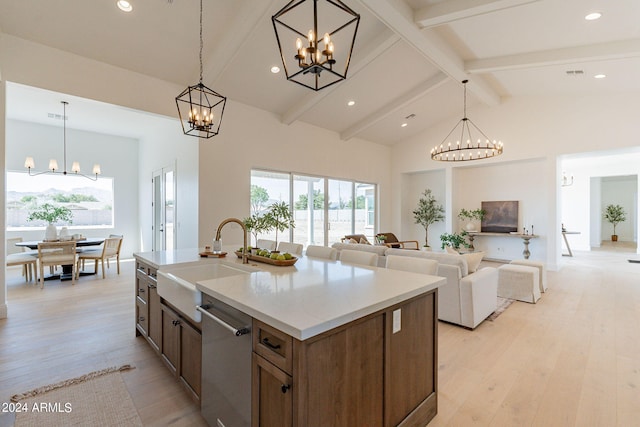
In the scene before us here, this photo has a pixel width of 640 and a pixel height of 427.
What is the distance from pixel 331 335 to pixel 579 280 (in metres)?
6.86

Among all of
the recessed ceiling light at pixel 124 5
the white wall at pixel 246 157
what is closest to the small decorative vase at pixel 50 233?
the white wall at pixel 246 157

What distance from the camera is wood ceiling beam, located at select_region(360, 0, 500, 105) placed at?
12.3ft

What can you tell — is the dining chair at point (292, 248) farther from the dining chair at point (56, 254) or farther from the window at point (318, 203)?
the dining chair at point (56, 254)

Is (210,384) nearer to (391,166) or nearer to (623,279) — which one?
(623,279)

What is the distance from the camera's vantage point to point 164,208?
22.9 ft

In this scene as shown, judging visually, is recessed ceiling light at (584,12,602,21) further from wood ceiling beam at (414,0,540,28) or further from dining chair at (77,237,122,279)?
dining chair at (77,237,122,279)

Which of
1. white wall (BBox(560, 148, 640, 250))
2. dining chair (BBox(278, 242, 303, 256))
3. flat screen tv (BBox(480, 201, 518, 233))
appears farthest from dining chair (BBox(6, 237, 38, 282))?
white wall (BBox(560, 148, 640, 250))

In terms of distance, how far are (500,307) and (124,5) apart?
20.2 ft

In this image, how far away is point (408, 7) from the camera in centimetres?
400

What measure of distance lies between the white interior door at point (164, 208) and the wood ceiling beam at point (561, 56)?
655cm

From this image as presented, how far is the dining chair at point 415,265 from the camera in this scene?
8.22ft

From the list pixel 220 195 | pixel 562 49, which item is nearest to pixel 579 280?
pixel 562 49

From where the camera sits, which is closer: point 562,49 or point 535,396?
point 535,396

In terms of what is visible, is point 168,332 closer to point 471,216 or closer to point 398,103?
point 398,103
